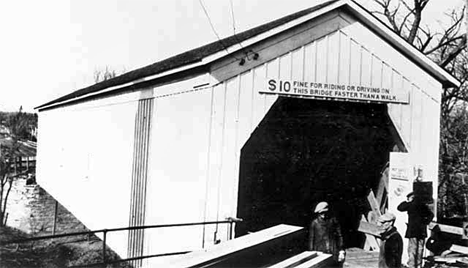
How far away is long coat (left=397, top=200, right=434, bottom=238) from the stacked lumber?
10.2 ft

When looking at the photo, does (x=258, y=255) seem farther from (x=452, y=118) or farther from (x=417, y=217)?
(x=452, y=118)

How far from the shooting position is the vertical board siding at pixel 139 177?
27.9 feet

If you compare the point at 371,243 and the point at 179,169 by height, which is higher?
the point at 179,169

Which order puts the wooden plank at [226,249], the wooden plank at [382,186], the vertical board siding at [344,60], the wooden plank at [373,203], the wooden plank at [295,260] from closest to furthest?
the wooden plank at [226,249]
the wooden plank at [295,260]
the vertical board siding at [344,60]
the wooden plank at [382,186]
the wooden plank at [373,203]

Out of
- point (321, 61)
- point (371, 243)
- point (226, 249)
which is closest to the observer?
point (226, 249)

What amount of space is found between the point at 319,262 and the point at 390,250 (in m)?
1.27

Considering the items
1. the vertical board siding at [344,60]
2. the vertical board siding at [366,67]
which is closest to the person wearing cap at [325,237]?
the vertical board siding at [344,60]

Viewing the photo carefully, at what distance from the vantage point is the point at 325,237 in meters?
6.60

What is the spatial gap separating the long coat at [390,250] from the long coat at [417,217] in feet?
7.27

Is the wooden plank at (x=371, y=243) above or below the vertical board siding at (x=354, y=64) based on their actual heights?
below

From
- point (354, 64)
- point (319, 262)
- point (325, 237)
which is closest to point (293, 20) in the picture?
point (354, 64)

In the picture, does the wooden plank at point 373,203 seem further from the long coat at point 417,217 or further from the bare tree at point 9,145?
the bare tree at point 9,145

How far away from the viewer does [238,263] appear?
4781mm

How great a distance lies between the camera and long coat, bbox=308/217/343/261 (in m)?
6.57
